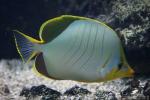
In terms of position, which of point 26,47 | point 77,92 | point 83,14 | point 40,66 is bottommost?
point 77,92

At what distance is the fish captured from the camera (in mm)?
2188

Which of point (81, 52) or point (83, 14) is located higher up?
point (83, 14)

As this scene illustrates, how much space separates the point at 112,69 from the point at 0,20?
6.14m

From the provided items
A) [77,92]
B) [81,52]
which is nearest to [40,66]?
[81,52]

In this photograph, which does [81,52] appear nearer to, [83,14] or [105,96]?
[105,96]

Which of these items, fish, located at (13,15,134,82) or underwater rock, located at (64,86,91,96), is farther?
underwater rock, located at (64,86,91,96)

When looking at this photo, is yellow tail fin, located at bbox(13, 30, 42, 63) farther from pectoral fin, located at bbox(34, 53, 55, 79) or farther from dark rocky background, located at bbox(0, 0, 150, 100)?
dark rocky background, located at bbox(0, 0, 150, 100)

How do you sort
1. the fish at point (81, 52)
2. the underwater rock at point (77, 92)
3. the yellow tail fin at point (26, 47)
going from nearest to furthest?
1. the fish at point (81, 52)
2. the yellow tail fin at point (26, 47)
3. the underwater rock at point (77, 92)

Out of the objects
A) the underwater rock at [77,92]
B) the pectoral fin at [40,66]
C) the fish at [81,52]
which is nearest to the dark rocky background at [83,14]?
the underwater rock at [77,92]

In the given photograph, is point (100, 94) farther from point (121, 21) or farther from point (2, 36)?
point (2, 36)

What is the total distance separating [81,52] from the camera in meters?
2.21

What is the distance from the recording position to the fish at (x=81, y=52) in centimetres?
219

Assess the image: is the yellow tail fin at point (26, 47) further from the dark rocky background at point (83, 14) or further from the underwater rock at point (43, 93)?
the underwater rock at point (43, 93)

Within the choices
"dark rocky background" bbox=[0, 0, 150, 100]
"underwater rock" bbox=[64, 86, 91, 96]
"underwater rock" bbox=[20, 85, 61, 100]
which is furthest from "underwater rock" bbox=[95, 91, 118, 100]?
"underwater rock" bbox=[20, 85, 61, 100]
